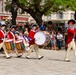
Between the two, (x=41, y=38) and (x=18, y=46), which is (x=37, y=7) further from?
(x=41, y=38)

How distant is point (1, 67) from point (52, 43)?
1316cm

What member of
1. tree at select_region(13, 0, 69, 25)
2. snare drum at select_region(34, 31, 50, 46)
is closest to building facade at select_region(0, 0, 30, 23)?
tree at select_region(13, 0, 69, 25)

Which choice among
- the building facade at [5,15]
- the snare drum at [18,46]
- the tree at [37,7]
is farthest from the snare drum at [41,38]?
the building facade at [5,15]

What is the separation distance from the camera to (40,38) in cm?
1716

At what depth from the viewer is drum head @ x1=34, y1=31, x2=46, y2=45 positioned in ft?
56.3

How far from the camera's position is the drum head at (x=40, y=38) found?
17.2m

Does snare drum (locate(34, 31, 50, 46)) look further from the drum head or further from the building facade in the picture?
the building facade

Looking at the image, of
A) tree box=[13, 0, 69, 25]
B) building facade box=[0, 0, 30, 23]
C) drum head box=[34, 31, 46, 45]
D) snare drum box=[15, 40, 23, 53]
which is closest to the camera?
Answer: drum head box=[34, 31, 46, 45]

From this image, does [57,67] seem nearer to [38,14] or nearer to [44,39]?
[44,39]

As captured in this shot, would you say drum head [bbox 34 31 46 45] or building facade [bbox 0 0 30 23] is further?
building facade [bbox 0 0 30 23]

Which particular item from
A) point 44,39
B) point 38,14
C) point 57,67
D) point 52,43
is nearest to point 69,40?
point 44,39

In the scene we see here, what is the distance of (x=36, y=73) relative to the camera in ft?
40.9

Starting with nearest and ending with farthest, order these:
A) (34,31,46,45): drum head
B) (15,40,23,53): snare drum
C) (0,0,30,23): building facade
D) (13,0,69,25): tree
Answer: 1. (34,31,46,45): drum head
2. (15,40,23,53): snare drum
3. (13,0,69,25): tree
4. (0,0,30,23): building facade

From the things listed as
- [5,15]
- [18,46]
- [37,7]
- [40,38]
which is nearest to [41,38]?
[40,38]
